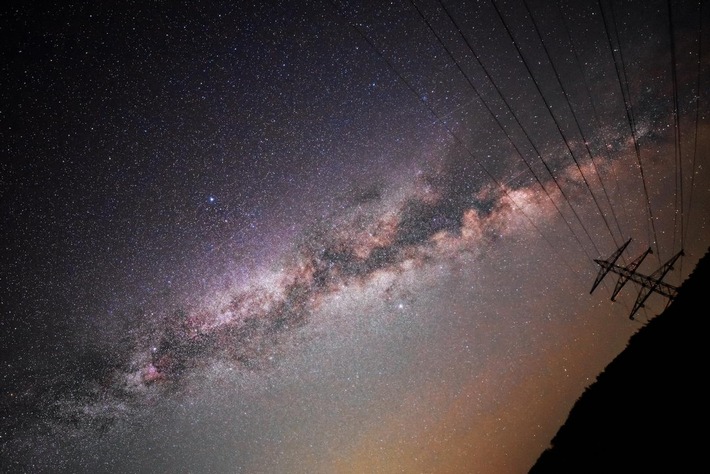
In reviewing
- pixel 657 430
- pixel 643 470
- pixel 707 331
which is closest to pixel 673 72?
pixel 707 331

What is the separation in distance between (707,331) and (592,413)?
167 inches

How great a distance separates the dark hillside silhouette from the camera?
526cm

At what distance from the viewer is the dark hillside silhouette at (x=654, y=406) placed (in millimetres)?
5258

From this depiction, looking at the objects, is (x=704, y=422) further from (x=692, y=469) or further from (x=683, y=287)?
(x=683, y=287)

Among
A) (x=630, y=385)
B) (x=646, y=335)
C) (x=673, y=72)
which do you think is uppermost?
(x=673, y=72)

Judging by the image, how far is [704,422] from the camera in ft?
16.5

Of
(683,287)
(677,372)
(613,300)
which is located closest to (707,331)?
(677,372)

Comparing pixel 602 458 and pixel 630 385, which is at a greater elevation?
pixel 630 385

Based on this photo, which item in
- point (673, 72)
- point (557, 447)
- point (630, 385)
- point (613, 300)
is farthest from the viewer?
point (613, 300)

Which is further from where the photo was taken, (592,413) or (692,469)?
(592,413)

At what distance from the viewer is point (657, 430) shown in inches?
230

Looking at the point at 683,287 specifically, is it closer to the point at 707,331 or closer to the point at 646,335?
the point at 646,335

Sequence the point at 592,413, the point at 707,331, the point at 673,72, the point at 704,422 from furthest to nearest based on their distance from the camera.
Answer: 1. the point at 592,413
2. the point at 673,72
3. the point at 707,331
4. the point at 704,422

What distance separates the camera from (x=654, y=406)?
6.32m
